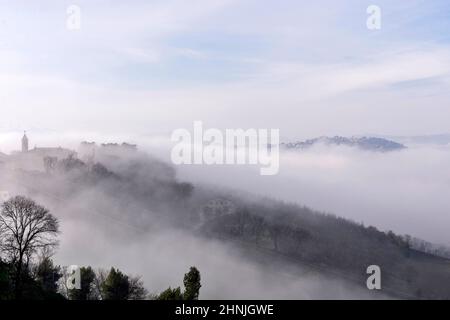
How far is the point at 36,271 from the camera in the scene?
273ft

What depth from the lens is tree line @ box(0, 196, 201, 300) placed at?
57.2 meters

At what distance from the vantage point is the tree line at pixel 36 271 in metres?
57.2
